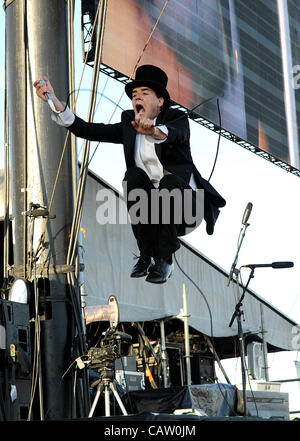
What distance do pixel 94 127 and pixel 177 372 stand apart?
718 centimetres

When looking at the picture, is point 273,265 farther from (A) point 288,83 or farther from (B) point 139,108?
(A) point 288,83

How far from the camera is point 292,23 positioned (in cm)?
1080

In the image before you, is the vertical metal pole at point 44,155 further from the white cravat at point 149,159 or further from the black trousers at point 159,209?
the white cravat at point 149,159

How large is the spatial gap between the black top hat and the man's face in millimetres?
20

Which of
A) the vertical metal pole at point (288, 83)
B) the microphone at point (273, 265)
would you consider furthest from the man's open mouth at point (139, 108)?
the vertical metal pole at point (288, 83)

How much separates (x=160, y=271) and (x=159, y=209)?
0.94ft

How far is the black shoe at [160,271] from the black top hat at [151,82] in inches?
27.5

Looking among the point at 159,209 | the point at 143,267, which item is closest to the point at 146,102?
the point at 159,209

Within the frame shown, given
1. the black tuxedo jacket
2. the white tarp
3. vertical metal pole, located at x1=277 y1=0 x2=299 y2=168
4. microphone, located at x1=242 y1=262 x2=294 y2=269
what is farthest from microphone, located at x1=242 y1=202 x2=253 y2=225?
vertical metal pole, located at x1=277 y1=0 x2=299 y2=168

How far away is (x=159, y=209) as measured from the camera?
10.7 feet

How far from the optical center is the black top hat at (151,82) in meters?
3.34
